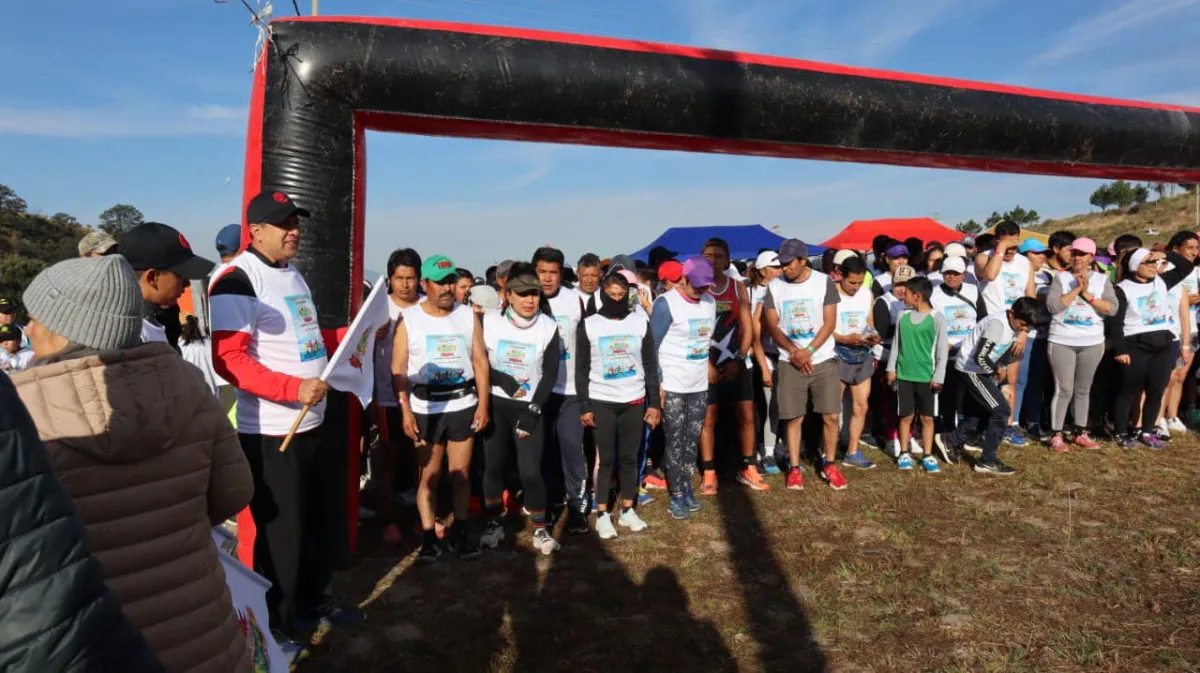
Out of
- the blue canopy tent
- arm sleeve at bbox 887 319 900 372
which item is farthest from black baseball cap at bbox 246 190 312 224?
the blue canopy tent

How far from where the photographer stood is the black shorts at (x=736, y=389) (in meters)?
5.44

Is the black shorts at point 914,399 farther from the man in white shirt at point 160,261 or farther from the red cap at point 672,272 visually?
the man in white shirt at point 160,261

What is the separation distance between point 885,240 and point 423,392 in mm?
6003

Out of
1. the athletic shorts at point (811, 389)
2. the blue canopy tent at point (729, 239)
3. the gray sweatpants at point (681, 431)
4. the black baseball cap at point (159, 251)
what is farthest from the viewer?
the blue canopy tent at point (729, 239)

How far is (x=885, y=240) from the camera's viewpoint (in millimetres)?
7941

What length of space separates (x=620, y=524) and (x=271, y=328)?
9.20ft

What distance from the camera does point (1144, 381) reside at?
634 cm

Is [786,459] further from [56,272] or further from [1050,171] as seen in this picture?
[56,272]

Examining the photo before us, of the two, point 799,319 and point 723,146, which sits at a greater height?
point 723,146

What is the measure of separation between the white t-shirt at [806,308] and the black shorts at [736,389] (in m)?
0.40

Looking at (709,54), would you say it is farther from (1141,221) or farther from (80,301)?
(1141,221)

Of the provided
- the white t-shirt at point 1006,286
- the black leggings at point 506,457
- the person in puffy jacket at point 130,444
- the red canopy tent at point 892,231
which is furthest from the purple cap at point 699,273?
the red canopy tent at point 892,231

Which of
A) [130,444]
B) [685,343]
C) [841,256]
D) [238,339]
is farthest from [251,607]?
[841,256]

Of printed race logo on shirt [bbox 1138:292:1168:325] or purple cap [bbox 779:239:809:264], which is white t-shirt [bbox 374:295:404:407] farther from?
printed race logo on shirt [bbox 1138:292:1168:325]
